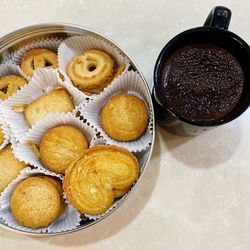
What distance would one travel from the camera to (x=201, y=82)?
0.77m

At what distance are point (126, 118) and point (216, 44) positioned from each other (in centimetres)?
24

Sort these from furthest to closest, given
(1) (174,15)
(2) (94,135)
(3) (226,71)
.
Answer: (1) (174,15) < (2) (94,135) < (3) (226,71)

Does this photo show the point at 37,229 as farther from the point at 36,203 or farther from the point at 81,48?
the point at 81,48

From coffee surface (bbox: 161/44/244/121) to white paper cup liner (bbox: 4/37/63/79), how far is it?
290 millimetres

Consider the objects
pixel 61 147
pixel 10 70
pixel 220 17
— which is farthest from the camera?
pixel 10 70

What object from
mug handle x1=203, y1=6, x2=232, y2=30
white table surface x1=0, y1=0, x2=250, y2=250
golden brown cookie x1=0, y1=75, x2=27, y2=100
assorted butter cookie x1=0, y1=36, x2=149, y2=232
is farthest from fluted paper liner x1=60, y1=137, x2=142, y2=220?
mug handle x1=203, y1=6, x2=232, y2=30

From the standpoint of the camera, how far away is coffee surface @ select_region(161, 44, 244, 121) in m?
0.77

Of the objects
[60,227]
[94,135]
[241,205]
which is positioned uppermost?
[94,135]

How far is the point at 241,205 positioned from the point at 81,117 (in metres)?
0.43

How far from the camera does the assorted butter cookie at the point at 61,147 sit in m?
0.86

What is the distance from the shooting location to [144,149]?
873 millimetres

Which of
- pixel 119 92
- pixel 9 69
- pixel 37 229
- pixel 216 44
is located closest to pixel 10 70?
pixel 9 69

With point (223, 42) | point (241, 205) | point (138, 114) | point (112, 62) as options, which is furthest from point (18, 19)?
point (241, 205)

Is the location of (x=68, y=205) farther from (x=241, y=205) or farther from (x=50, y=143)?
(x=241, y=205)
